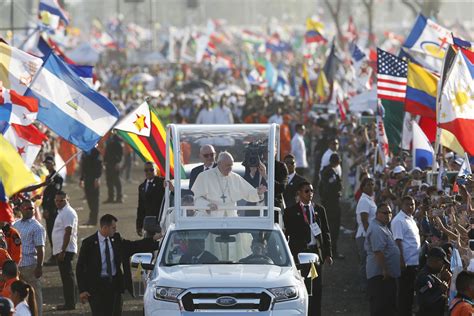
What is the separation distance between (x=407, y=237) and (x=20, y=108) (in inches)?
193

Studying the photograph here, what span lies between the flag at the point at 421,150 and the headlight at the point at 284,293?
857 cm

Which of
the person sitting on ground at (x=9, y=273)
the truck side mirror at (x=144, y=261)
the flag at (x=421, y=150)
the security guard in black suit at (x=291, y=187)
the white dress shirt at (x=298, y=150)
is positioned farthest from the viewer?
the white dress shirt at (x=298, y=150)

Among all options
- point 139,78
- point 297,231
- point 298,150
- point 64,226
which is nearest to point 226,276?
point 297,231

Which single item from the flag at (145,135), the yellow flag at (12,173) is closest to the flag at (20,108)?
the flag at (145,135)

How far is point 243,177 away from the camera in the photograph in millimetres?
14750

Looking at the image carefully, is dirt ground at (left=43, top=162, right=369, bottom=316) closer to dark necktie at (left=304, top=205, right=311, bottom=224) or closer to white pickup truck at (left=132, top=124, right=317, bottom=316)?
dark necktie at (left=304, top=205, right=311, bottom=224)

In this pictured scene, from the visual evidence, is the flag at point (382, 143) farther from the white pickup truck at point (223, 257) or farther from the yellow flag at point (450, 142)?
the white pickup truck at point (223, 257)

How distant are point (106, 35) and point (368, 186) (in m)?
62.5

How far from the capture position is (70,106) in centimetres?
1712

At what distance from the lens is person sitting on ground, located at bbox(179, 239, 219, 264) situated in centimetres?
1348

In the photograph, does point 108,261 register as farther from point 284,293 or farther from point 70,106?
point 70,106

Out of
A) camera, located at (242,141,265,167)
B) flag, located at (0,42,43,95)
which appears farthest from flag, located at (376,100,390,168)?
camera, located at (242,141,265,167)

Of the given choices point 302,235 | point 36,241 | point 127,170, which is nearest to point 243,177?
point 302,235

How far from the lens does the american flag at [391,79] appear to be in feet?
78.9
